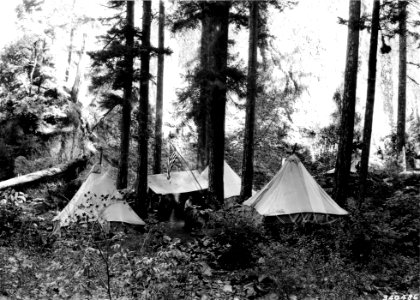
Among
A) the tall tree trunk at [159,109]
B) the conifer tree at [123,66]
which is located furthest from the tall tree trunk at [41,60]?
the conifer tree at [123,66]

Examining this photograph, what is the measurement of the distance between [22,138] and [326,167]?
48.6ft

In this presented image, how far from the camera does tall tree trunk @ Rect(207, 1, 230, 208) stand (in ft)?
38.7

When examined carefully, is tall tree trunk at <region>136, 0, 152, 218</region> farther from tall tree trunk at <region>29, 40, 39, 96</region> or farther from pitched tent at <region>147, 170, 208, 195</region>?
tall tree trunk at <region>29, 40, 39, 96</region>

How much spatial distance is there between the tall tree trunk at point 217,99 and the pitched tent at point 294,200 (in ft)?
4.85

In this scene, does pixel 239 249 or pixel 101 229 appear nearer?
pixel 101 229

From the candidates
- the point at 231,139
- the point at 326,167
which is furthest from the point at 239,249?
the point at 231,139

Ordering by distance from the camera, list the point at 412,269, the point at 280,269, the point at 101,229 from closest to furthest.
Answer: the point at 101,229 < the point at 280,269 < the point at 412,269

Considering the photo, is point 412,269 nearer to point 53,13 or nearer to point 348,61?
point 348,61

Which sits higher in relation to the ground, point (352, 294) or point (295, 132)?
point (295, 132)

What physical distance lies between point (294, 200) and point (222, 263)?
3050 millimetres

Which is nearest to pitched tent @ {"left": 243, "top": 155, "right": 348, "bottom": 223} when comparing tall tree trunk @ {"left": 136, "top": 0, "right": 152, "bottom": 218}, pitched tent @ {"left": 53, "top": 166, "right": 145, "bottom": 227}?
pitched tent @ {"left": 53, "top": 166, "right": 145, "bottom": 227}

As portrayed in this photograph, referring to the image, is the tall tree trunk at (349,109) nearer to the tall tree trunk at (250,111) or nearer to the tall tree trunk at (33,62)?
the tall tree trunk at (250,111)

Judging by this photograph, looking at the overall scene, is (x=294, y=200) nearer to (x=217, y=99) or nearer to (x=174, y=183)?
(x=217, y=99)

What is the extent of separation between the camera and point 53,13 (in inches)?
973
